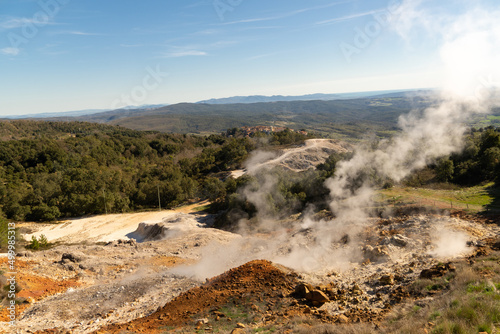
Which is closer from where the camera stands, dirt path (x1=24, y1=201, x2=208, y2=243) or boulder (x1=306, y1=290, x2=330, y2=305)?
boulder (x1=306, y1=290, x2=330, y2=305)

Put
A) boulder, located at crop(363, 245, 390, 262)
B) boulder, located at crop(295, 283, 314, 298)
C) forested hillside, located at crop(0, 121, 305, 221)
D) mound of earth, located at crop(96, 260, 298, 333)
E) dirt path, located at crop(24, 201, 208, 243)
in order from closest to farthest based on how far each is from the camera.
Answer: mound of earth, located at crop(96, 260, 298, 333), boulder, located at crop(295, 283, 314, 298), boulder, located at crop(363, 245, 390, 262), dirt path, located at crop(24, 201, 208, 243), forested hillside, located at crop(0, 121, 305, 221)

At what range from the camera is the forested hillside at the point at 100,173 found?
112 ft

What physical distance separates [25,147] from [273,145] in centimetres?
4994

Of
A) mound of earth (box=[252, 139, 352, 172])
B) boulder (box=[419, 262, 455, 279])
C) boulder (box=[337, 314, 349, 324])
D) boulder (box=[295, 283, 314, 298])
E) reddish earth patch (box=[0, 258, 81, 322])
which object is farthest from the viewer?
mound of earth (box=[252, 139, 352, 172])

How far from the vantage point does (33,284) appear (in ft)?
47.9

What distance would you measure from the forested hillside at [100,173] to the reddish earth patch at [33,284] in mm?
18257

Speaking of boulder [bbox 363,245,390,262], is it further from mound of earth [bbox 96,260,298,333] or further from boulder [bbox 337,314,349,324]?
boulder [bbox 337,314,349,324]

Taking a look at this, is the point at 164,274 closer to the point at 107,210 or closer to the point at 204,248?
the point at 204,248

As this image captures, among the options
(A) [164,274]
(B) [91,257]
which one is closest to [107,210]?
(B) [91,257]

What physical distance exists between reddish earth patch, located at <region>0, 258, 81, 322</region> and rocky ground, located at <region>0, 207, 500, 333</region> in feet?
0.15

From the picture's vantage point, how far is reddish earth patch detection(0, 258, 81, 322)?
43.8ft

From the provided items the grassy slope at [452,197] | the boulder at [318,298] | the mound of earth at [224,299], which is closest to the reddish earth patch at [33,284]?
the mound of earth at [224,299]

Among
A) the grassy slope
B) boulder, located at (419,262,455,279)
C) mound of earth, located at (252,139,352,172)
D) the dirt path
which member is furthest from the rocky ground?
mound of earth, located at (252,139,352,172)

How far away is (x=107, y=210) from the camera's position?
35.3 metres
